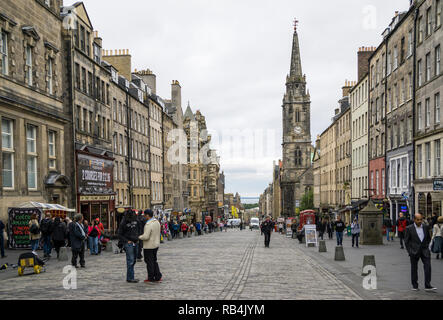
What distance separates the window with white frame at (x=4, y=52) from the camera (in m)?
25.1

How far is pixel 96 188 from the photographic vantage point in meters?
37.5

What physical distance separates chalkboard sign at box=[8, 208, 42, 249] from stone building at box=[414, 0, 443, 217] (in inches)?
817

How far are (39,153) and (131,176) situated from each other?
23.0m

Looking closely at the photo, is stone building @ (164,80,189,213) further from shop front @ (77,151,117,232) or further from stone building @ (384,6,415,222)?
stone building @ (384,6,415,222)

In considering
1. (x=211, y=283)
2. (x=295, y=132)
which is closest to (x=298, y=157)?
(x=295, y=132)

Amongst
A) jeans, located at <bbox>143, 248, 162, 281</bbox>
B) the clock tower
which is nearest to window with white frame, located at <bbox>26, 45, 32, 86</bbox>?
jeans, located at <bbox>143, 248, 162, 281</bbox>

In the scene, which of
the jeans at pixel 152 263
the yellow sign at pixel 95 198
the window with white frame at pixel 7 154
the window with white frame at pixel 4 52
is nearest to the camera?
the jeans at pixel 152 263

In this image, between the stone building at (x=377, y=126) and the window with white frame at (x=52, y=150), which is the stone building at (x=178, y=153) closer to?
the stone building at (x=377, y=126)

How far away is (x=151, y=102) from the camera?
205 feet

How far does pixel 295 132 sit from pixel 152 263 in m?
127

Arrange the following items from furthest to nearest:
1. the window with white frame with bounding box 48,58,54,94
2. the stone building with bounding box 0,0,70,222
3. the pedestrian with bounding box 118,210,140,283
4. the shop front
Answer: the shop front, the window with white frame with bounding box 48,58,54,94, the stone building with bounding box 0,0,70,222, the pedestrian with bounding box 118,210,140,283

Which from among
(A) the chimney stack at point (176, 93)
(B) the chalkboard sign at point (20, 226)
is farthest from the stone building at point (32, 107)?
(A) the chimney stack at point (176, 93)

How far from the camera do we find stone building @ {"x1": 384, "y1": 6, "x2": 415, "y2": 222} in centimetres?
3700
